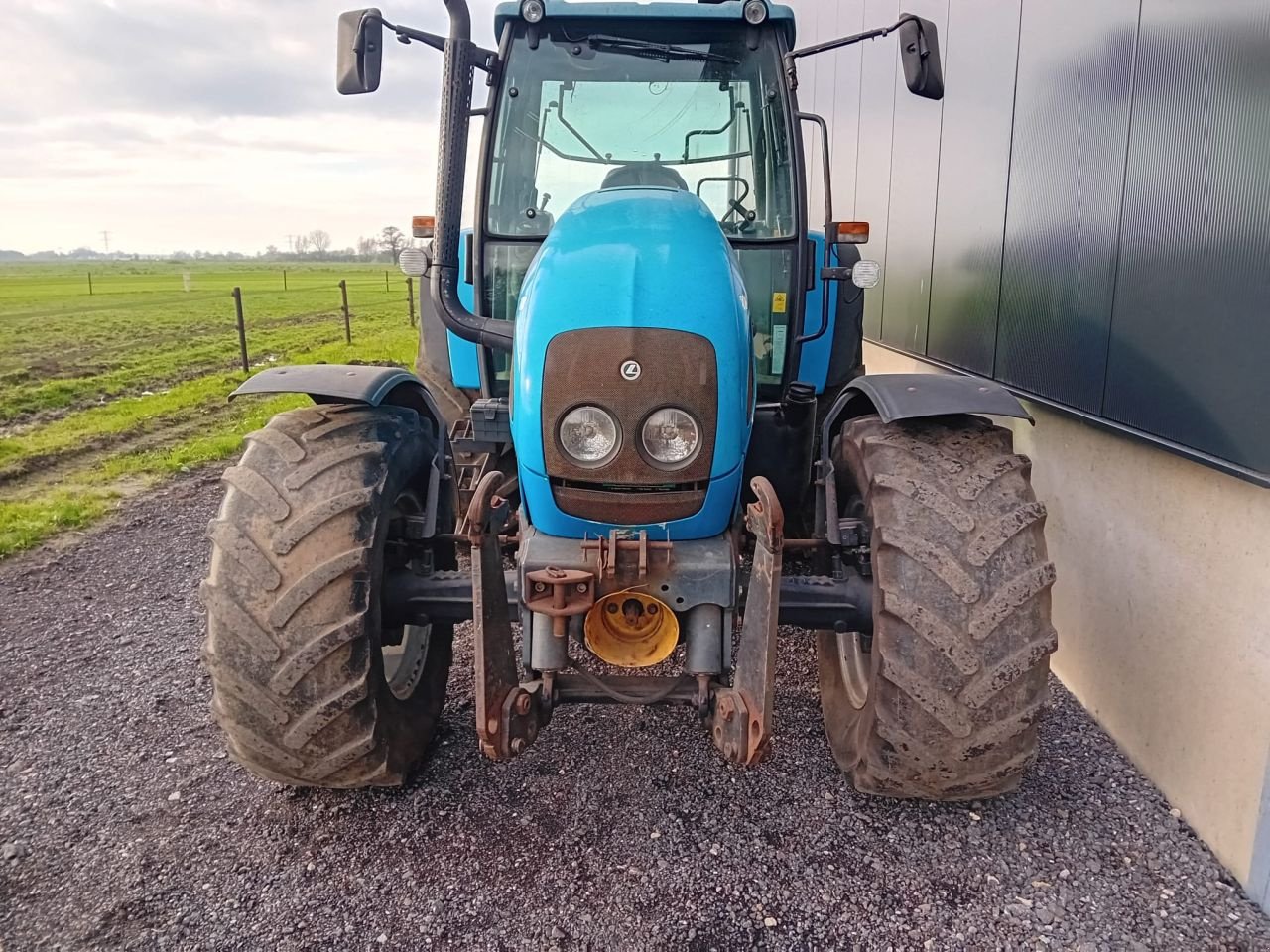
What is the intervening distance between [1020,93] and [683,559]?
323 cm

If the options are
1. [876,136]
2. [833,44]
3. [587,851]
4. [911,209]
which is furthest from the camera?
[876,136]

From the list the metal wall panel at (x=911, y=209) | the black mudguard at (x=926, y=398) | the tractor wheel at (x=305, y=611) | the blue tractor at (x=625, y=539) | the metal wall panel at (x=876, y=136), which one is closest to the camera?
the blue tractor at (x=625, y=539)

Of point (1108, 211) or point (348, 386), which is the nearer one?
point (348, 386)

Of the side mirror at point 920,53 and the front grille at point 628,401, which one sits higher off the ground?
the side mirror at point 920,53

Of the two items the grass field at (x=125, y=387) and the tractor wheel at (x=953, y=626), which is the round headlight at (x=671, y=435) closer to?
the tractor wheel at (x=953, y=626)

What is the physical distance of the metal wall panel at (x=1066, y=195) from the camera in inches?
137

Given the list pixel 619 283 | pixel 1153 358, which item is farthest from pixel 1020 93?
pixel 619 283

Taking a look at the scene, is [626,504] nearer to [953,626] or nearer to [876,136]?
[953,626]

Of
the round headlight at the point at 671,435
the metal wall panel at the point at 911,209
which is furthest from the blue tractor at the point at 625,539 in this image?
the metal wall panel at the point at 911,209

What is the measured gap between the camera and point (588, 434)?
8.36 feet

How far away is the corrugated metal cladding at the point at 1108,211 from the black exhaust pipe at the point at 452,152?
2.32 metres

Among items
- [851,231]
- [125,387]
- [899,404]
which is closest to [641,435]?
[899,404]

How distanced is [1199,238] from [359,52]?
2704 millimetres

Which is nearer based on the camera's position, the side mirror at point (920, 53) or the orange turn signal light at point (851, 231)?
the side mirror at point (920, 53)
